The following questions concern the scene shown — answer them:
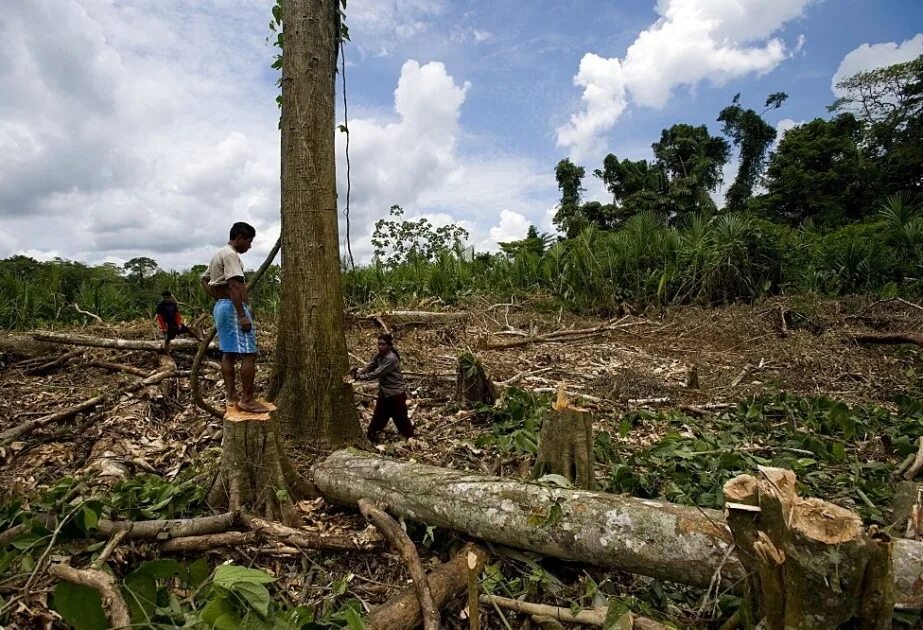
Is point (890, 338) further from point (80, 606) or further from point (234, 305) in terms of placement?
point (80, 606)

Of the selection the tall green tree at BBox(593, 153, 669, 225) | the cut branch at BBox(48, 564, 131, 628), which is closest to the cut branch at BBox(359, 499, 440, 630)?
the cut branch at BBox(48, 564, 131, 628)

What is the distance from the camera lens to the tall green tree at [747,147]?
32.0m

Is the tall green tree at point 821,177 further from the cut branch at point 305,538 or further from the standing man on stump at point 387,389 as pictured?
the cut branch at point 305,538

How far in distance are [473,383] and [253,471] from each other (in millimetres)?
2353

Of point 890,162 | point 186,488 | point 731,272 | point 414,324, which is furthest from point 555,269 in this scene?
point 890,162

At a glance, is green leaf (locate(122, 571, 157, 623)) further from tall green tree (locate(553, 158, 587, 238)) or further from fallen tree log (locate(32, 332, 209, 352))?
tall green tree (locate(553, 158, 587, 238))

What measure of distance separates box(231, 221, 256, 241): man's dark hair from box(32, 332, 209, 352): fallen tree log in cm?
277

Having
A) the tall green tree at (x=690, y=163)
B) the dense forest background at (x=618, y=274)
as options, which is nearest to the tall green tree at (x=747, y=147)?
the tall green tree at (x=690, y=163)

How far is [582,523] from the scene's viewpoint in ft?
7.38

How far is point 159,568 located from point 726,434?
385cm

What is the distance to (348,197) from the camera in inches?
172

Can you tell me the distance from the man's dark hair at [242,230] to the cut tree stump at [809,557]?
327 centimetres

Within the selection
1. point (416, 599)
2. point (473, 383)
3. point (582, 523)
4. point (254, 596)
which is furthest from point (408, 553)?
point (473, 383)

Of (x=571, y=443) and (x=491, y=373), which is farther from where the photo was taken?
(x=491, y=373)
